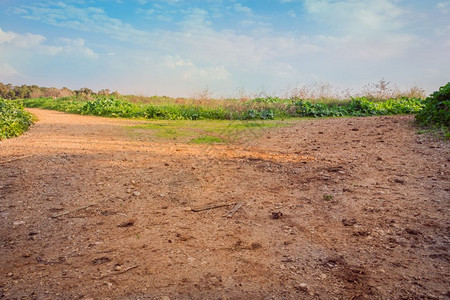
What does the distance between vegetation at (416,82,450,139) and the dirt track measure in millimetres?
1480

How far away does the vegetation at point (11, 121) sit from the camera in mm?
8211

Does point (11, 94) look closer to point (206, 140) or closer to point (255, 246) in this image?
point (206, 140)

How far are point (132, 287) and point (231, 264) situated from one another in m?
0.77

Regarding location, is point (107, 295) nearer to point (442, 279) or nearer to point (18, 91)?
point (442, 279)

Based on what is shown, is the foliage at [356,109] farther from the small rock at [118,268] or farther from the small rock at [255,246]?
the small rock at [118,268]

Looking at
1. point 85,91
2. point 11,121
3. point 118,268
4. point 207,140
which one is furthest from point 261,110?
point 85,91

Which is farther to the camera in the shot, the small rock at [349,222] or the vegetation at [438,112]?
the vegetation at [438,112]

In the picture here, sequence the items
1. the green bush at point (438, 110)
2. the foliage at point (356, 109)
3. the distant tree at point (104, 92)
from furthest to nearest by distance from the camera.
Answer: the distant tree at point (104, 92) → the foliage at point (356, 109) → the green bush at point (438, 110)

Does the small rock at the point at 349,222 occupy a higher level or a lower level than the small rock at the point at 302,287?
higher

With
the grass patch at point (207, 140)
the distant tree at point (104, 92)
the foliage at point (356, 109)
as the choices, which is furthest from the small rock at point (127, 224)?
the distant tree at point (104, 92)

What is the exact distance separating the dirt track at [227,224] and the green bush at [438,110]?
1608mm

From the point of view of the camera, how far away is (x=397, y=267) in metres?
2.65

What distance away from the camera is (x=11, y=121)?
8805 mm

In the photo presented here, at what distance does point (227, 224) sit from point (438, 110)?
7144 millimetres
